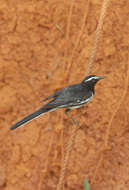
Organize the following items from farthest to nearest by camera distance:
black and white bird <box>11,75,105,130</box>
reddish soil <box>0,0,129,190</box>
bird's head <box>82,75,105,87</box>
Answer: reddish soil <box>0,0,129,190</box> < bird's head <box>82,75,105,87</box> < black and white bird <box>11,75,105,130</box>

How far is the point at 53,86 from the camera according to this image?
201 inches

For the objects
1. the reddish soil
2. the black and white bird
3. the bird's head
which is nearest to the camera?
the black and white bird

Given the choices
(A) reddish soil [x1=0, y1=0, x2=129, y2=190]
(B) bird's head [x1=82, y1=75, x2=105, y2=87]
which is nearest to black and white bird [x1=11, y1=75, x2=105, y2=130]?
(B) bird's head [x1=82, y1=75, x2=105, y2=87]

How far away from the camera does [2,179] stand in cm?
508

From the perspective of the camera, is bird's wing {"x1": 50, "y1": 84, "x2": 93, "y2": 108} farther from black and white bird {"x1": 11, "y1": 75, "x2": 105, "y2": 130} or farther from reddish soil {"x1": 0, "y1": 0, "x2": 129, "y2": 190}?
reddish soil {"x1": 0, "y1": 0, "x2": 129, "y2": 190}

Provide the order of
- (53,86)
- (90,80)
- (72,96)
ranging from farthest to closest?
(53,86) < (90,80) < (72,96)

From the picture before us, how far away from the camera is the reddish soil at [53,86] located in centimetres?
507

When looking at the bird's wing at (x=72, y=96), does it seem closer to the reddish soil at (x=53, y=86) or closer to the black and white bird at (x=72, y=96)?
the black and white bird at (x=72, y=96)

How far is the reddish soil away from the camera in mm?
5066

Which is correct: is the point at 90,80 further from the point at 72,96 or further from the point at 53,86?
the point at 53,86

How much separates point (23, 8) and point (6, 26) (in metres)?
0.35

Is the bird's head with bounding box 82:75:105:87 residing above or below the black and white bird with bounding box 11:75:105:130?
above

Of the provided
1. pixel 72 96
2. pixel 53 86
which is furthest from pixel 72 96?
pixel 53 86

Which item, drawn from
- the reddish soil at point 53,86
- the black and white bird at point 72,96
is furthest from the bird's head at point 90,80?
the reddish soil at point 53,86
